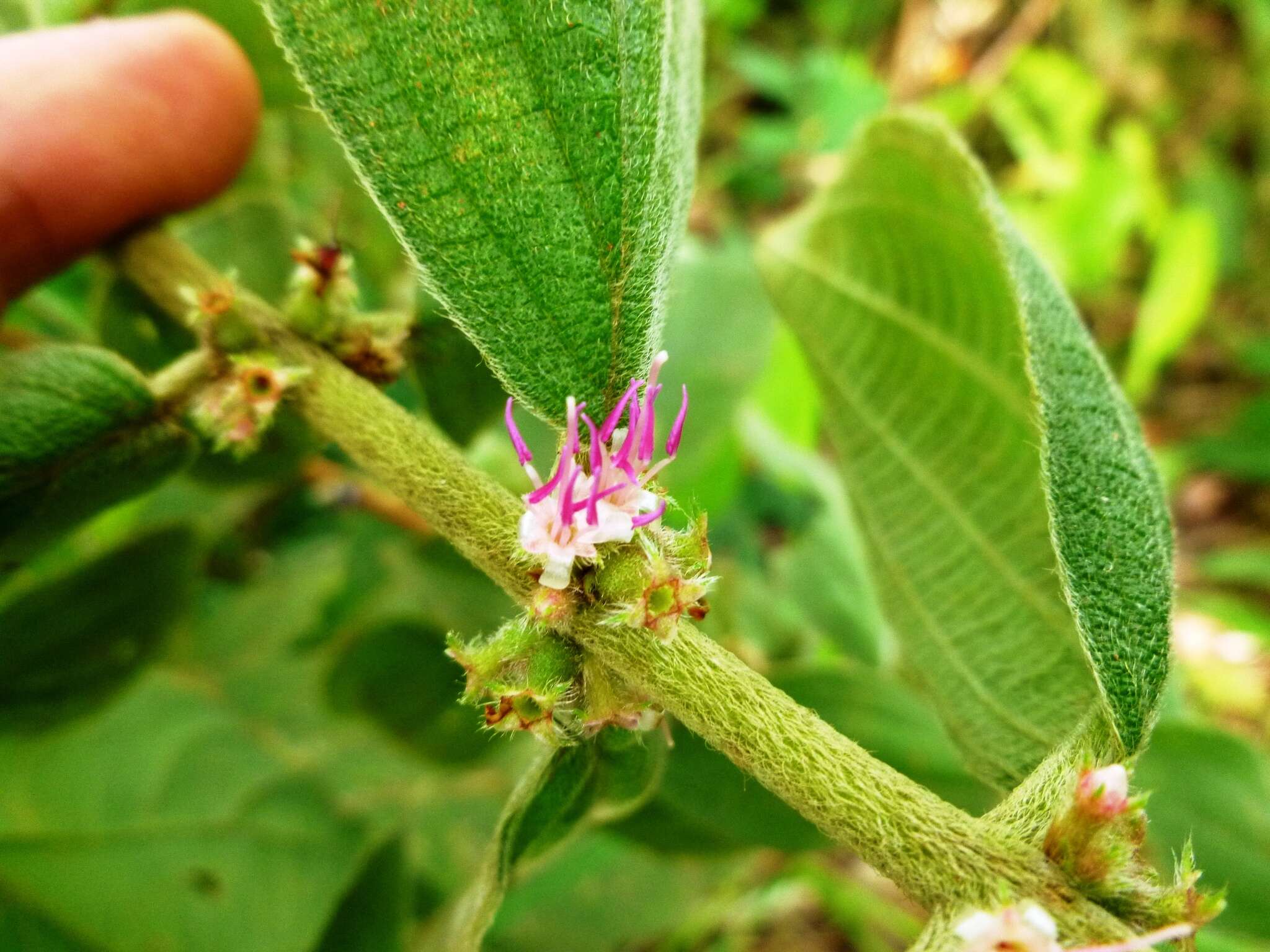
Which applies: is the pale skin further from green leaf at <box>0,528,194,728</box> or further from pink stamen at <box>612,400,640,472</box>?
pink stamen at <box>612,400,640,472</box>

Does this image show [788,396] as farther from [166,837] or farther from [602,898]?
[166,837]

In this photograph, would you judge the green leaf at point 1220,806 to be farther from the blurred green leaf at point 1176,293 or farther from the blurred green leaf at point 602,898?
the blurred green leaf at point 1176,293

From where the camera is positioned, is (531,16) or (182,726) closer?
(531,16)

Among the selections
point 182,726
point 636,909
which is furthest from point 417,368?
point 636,909

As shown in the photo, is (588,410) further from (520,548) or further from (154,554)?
(154,554)

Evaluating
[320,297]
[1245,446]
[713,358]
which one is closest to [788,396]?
[713,358]

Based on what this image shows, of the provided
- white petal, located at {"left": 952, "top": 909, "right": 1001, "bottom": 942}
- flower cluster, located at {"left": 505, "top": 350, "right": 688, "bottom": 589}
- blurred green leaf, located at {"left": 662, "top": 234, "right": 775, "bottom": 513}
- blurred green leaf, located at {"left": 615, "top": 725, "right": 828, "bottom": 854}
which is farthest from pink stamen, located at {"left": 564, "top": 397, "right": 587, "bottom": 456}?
blurred green leaf, located at {"left": 662, "top": 234, "right": 775, "bottom": 513}
